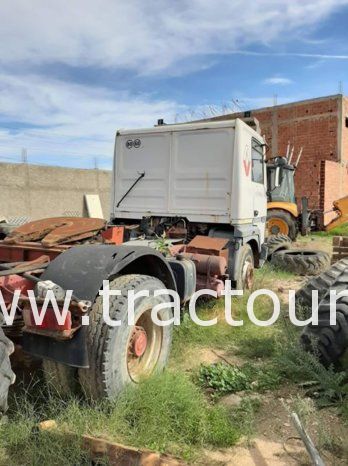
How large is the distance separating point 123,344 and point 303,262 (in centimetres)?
607

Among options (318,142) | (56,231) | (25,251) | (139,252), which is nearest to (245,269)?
(56,231)

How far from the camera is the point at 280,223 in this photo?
12852 millimetres

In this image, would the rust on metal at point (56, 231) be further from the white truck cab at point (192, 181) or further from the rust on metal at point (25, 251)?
the white truck cab at point (192, 181)

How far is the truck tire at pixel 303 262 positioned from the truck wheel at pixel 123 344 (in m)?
5.38

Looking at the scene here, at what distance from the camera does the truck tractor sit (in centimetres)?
289

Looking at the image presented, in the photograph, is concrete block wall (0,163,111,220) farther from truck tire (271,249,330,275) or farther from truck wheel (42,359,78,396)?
truck wheel (42,359,78,396)

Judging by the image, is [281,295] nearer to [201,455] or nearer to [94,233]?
[94,233]

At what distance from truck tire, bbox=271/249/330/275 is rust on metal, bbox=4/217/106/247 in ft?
15.9

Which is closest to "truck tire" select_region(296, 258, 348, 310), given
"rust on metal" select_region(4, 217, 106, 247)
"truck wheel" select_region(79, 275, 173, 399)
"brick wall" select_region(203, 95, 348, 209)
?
"truck wheel" select_region(79, 275, 173, 399)

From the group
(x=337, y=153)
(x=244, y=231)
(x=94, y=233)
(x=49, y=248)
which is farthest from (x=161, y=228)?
(x=337, y=153)

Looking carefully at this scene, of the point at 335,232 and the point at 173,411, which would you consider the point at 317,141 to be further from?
the point at 173,411

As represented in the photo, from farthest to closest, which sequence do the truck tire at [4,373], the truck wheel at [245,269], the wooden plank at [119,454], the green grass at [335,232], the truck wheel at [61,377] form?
the green grass at [335,232]
the truck wheel at [245,269]
the truck wheel at [61,377]
the wooden plank at [119,454]
the truck tire at [4,373]

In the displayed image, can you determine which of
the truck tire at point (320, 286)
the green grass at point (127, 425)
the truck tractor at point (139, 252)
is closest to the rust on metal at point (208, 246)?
the truck tractor at point (139, 252)

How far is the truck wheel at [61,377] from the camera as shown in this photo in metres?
3.01
